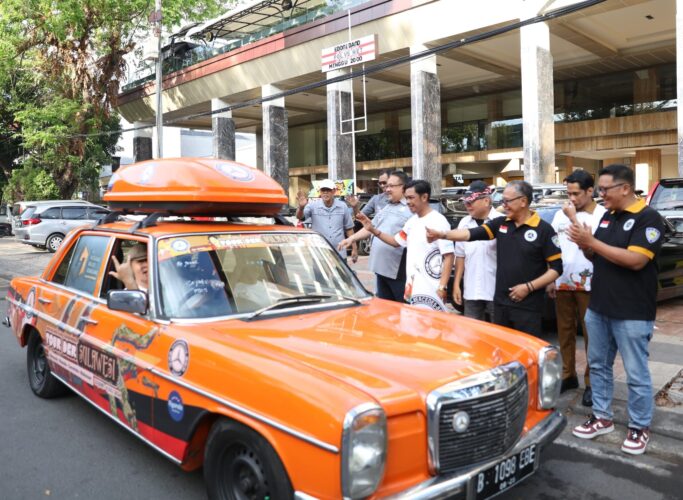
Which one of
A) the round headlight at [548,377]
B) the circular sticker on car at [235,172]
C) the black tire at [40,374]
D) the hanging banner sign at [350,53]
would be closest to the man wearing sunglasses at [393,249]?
the circular sticker on car at [235,172]

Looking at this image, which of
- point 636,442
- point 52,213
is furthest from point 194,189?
point 52,213

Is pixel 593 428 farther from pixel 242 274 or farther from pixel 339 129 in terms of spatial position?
pixel 339 129

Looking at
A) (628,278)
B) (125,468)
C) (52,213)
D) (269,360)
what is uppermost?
(52,213)

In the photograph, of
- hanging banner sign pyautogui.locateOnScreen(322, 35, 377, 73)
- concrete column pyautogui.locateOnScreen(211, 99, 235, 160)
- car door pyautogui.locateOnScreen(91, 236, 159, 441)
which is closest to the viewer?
car door pyautogui.locateOnScreen(91, 236, 159, 441)

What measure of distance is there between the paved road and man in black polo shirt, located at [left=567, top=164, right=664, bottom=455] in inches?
11.8

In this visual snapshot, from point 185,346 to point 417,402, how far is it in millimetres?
1312

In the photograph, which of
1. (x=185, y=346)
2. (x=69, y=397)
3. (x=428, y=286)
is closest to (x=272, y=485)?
(x=185, y=346)

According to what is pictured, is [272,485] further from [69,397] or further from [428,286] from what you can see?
[69,397]

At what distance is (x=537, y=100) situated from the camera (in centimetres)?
1728

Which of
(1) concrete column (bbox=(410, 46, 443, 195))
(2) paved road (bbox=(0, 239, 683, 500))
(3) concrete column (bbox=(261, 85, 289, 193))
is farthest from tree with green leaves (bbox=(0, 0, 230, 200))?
(2) paved road (bbox=(0, 239, 683, 500))

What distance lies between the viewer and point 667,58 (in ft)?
76.2

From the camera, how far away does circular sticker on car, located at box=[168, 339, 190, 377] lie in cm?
303

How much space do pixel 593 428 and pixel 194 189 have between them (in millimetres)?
3260

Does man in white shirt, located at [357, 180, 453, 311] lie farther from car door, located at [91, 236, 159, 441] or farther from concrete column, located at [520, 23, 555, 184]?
concrete column, located at [520, 23, 555, 184]
